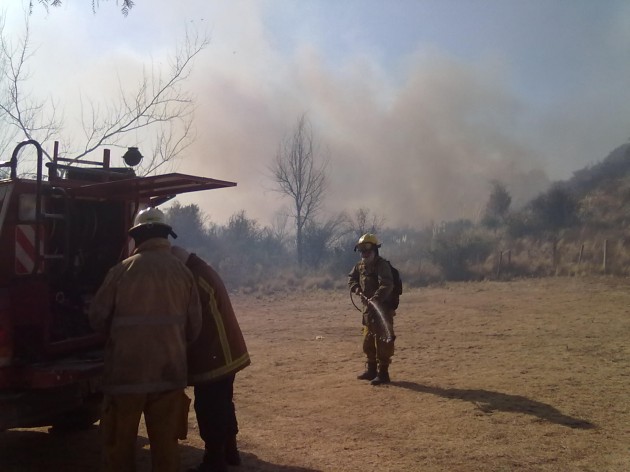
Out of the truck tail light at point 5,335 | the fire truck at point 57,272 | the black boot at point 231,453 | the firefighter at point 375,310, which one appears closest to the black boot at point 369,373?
the firefighter at point 375,310

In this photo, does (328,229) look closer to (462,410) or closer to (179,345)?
(462,410)

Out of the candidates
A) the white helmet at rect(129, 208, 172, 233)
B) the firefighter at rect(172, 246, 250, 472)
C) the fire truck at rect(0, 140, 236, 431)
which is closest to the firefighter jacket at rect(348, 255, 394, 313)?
the fire truck at rect(0, 140, 236, 431)

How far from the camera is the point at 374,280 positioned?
731cm

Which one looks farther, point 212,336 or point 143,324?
point 212,336

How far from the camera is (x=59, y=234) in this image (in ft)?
14.9

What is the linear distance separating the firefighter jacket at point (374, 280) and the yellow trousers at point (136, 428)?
379 centimetres

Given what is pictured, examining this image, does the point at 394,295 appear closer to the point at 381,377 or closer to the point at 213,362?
the point at 381,377

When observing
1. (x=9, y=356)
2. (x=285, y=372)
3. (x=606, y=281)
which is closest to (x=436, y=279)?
(x=606, y=281)

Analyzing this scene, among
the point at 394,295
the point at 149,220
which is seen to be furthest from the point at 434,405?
the point at 149,220

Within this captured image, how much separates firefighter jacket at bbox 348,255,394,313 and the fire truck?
295cm

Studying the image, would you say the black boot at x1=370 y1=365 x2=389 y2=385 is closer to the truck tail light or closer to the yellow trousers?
the yellow trousers

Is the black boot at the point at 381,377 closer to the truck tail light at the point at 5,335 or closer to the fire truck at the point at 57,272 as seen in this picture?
the fire truck at the point at 57,272

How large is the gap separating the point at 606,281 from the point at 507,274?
4.45 meters

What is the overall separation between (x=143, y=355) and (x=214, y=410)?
Answer: 34.1 inches
